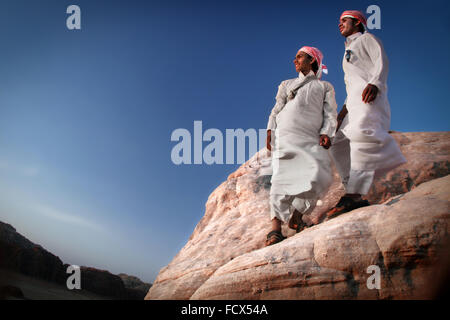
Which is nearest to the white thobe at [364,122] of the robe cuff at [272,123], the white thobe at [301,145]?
the white thobe at [301,145]

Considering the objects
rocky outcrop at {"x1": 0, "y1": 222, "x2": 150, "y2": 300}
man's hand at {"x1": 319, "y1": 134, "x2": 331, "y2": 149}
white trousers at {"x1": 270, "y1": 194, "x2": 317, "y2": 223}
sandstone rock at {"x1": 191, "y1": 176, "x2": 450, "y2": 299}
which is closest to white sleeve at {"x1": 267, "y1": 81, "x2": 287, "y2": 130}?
man's hand at {"x1": 319, "y1": 134, "x2": 331, "y2": 149}

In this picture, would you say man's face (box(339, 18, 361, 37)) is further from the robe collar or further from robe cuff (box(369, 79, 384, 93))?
robe cuff (box(369, 79, 384, 93))

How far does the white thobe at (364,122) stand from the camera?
362 cm

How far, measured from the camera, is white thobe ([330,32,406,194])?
3.62m

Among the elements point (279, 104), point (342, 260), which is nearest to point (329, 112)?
point (279, 104)

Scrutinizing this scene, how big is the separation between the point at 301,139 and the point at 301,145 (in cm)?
8

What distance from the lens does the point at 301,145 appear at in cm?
397

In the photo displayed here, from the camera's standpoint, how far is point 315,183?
3.69 meters

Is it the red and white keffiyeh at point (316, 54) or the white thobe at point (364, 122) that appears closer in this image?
the white thobe at point (364, 122)

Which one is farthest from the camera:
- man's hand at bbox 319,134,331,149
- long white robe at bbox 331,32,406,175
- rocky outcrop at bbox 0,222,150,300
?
rocky outcrop at bbox 0,222,150,300

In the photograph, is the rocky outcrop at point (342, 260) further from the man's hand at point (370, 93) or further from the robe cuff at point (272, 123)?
the robe cuff at point (272, 123)

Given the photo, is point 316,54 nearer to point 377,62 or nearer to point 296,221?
point 377,62

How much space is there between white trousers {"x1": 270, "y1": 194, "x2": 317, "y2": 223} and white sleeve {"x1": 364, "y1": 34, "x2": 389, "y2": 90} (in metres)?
1.50
